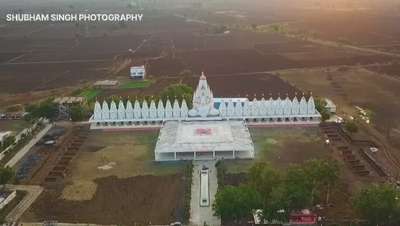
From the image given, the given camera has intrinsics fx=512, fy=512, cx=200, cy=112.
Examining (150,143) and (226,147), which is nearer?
(226,147)

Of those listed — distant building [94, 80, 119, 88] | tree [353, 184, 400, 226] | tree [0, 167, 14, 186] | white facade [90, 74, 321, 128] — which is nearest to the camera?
tree [353, 184, 400, 226]

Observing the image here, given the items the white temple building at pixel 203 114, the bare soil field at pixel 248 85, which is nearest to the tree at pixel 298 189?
the white temple building at pixel 203 114

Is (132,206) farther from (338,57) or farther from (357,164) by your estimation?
(338,57)

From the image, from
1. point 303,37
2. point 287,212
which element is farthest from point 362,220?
point 303,37

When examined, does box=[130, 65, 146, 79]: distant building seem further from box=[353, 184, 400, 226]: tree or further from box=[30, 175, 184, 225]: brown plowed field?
box=[353, 184, 400, 226]: tree

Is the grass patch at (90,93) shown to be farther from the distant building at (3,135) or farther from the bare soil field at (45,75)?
the distant building at (3,135)

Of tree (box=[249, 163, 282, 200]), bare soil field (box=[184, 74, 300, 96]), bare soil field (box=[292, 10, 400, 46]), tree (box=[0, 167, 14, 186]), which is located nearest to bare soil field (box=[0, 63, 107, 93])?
bare soil field (box=[184, 74, 300, 96])

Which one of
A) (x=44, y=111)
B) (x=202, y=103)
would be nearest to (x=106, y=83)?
(x=44, y=111)
